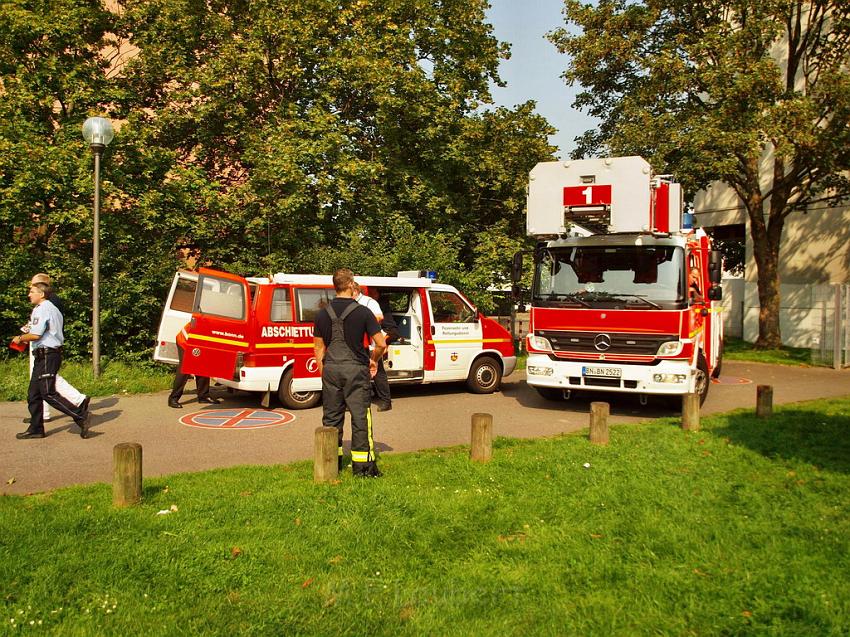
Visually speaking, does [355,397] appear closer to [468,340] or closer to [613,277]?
[613,277]

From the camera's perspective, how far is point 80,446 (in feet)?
26.6

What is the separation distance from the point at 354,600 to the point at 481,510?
69.3 inches

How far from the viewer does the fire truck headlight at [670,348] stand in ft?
32.9

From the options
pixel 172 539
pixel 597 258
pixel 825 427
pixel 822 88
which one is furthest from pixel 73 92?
pixel 822 88

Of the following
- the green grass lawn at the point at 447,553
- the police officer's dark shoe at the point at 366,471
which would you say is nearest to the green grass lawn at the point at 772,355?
the green grass lawn at the point at 447,553

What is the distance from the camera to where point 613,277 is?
10469mm

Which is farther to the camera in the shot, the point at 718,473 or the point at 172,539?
the point at 718,473

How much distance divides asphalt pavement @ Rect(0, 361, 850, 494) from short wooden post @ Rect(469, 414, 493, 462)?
130 cm

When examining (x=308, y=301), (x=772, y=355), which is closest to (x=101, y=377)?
(x=308, y=301)

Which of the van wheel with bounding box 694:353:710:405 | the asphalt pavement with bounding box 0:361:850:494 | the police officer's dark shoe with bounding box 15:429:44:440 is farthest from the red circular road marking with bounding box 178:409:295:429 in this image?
the van wheel with bounding box 694:353:710:405

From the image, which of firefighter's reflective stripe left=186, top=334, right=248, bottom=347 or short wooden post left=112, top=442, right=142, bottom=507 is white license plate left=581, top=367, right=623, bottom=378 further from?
short wooden post left=112, top=442, right=142, bottom=507

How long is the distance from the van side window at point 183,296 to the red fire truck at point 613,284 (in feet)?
17.8

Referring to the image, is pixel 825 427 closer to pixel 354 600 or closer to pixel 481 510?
pixel 481 510

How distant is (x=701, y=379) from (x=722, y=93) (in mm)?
8536
